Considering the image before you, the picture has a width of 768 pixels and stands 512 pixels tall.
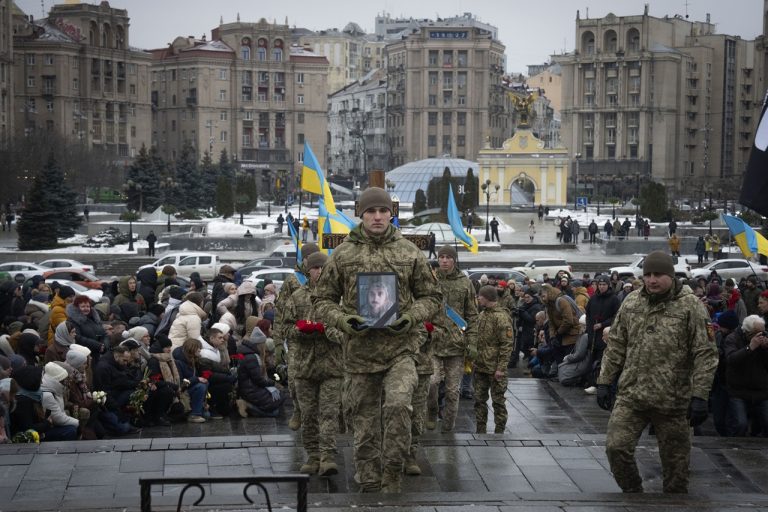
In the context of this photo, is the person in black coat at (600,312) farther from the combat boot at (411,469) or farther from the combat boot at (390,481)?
the combat boot at (390,481)

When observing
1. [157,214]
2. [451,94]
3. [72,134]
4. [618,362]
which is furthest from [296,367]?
[451,94]

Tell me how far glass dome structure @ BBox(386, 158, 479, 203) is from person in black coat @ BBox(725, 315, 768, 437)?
81733 millimetres

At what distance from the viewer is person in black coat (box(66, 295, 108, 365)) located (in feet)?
45.0

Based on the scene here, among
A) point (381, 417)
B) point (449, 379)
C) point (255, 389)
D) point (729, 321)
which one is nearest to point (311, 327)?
point (381, 417)

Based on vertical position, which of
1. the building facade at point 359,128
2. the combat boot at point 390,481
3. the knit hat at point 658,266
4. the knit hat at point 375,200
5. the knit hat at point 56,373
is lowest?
the combat boot at point 390,481

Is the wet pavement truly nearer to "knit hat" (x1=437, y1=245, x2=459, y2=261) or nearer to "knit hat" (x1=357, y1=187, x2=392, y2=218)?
"knit hat" (x1=437, y1=245, x2=459, y2=261)

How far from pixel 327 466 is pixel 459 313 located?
Answer: 274cm

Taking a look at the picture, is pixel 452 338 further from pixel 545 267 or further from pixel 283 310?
pixel 545 267

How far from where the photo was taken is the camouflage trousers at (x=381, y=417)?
769 centimetres

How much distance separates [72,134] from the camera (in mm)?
104875

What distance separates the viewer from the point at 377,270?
7.69 metres

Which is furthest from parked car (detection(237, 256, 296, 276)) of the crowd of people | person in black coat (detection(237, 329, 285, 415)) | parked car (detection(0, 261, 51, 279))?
person in black coat (detection(237, 329, 285, 415))

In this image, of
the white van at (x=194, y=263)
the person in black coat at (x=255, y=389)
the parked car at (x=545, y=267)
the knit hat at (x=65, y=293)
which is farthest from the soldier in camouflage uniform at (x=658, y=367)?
the white van at (x=194, y=263)

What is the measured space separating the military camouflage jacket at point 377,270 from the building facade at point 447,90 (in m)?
126
